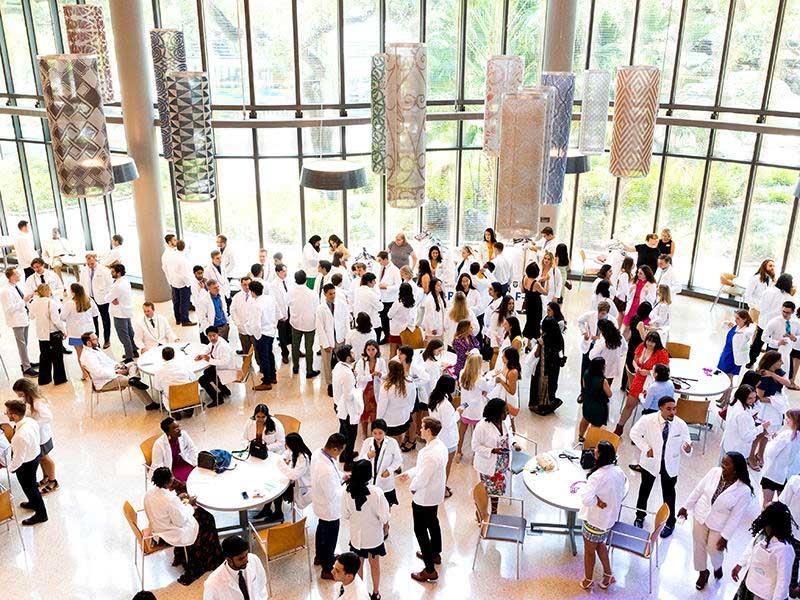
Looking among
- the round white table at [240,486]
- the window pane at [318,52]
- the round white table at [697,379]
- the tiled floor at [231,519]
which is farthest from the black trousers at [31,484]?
the window pane at [318,52]

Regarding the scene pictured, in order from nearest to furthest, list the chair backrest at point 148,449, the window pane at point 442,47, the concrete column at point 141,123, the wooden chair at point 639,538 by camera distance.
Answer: the wooden chair at point 639,538
the chair backrest at point 148,449
the concrete column at point 141,123
the window pane at point 442,47

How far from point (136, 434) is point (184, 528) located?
278 cm

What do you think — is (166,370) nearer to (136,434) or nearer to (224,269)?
(136,434)

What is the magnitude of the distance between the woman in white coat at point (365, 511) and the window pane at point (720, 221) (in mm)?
8727

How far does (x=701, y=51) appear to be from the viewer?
11891mm

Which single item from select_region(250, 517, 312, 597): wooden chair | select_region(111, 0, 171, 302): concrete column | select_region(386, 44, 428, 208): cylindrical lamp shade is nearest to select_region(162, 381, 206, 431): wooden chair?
select_region(250, 517, 312, 597): wooden chair

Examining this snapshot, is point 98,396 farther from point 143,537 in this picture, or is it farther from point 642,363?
point 642,363

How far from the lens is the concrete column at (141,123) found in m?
10.7

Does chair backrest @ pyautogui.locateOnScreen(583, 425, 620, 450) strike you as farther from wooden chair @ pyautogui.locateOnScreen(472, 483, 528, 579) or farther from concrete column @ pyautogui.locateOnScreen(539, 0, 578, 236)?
concrete column @ pyautogui.locateOnScreen(539, 0, 578, 236)

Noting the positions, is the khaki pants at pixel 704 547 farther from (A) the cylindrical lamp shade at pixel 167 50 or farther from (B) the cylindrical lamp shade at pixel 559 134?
(A) the cylindrical lamp shade at pixel 167 50

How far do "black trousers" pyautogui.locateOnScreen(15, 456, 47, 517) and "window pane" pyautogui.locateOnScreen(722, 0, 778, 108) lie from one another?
10.7 metres

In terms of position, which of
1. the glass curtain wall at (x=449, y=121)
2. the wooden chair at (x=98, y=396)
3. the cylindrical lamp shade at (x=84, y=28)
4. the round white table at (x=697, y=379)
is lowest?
the wooden chair at (x=98, y=396)

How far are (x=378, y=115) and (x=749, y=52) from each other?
28.0 feet

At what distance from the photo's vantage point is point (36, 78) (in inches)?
506
